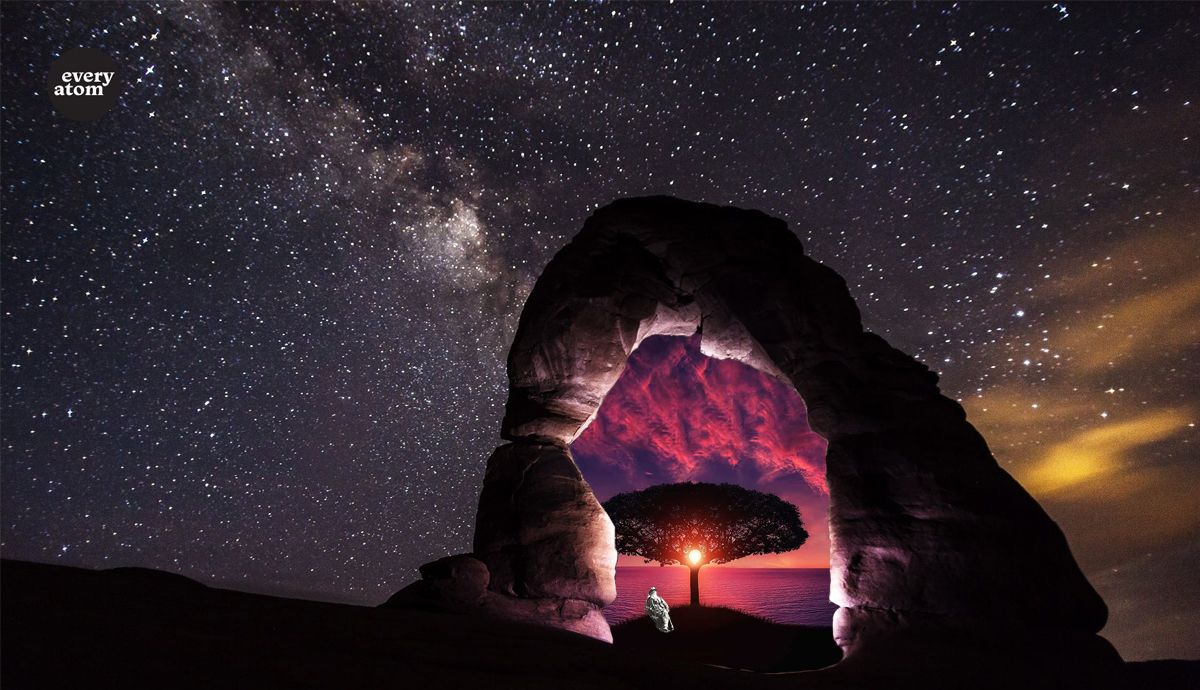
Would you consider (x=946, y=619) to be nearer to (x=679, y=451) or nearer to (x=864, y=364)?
(x=864, y=364)

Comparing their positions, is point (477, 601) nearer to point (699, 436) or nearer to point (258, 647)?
point (258, 647)

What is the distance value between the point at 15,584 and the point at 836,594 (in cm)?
1036

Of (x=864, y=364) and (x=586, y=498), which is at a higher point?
(x=864, y=364)

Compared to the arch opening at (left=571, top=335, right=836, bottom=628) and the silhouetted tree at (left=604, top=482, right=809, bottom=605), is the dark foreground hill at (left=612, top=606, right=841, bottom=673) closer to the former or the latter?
the silhouetted tree at (left=604, top=482, right=809, bottom=605)

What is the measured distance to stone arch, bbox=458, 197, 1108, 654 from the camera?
8023 mm

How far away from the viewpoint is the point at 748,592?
30812 mm

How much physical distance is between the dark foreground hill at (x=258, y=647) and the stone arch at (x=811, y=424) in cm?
239

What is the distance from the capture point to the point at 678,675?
425 centimetres

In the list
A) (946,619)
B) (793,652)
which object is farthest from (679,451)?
(946,619)

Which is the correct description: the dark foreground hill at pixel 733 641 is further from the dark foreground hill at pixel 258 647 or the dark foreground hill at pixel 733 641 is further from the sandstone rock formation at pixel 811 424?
the dark foreground hill at pixel 258 647

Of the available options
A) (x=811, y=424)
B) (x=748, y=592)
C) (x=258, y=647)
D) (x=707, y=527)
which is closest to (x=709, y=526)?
(x=707, y=527)

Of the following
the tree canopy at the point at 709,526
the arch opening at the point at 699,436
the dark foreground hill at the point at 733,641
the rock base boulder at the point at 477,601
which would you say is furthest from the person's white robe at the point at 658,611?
the arch opening at the point at 699,436

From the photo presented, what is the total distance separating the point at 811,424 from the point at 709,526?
14.5m

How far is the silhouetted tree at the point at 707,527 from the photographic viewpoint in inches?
924
